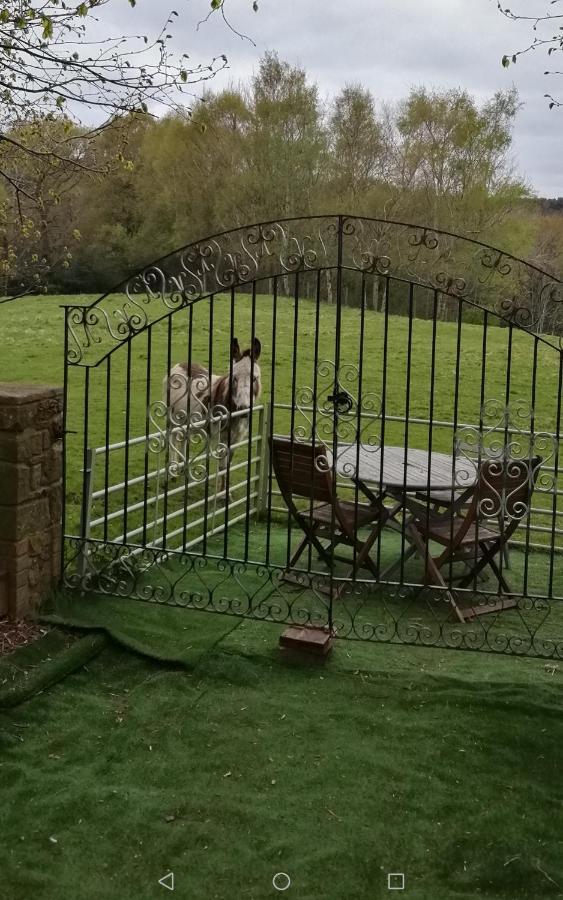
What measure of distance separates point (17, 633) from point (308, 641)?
1733 mm

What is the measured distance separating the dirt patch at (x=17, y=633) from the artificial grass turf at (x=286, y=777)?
43 centimetres

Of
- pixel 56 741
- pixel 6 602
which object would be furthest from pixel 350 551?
pixel 56 741

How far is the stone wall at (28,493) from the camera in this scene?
199 inches

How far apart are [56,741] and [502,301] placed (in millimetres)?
3308

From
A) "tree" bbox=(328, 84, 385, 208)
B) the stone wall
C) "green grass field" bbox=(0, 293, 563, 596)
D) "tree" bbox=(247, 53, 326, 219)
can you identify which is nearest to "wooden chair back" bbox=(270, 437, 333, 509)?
the stone wall

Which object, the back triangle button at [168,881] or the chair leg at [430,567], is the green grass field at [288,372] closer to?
the chair leg at [430,567]

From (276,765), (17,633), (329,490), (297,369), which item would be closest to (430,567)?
(329,490)

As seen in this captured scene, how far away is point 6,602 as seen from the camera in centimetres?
517

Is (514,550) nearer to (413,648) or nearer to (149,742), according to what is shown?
(413,648)

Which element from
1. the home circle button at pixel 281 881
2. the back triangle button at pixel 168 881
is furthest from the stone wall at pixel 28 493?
the home circle button at pixel 281 881

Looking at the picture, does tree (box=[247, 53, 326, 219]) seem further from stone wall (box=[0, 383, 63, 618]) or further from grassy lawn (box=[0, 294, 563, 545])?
stone wall (box=[0, 383, 63, 618])

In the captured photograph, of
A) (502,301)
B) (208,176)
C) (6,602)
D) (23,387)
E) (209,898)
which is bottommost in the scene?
(209,898)

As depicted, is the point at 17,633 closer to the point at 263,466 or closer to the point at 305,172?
the point at 263,466

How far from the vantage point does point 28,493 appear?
17.0ft
